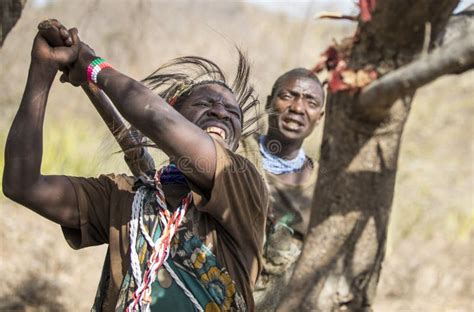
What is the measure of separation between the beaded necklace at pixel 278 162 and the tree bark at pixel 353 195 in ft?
3.02

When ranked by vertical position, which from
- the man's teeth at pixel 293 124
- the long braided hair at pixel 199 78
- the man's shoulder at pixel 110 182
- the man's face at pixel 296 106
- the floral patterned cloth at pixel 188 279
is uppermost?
the man's face at pixel 296 106

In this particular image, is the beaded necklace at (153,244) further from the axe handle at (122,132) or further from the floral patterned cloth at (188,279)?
the axe handle at (122,132)

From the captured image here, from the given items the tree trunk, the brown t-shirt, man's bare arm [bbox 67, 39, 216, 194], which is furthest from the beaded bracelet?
the tree trunk

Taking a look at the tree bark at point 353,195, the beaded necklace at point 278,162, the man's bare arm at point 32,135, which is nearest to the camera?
the man's bare arm at point 32,135

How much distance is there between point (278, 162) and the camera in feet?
14.9

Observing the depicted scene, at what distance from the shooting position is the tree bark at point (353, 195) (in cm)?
336

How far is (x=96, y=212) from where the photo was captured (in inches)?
91.4

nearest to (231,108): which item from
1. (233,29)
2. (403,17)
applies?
(403,17)

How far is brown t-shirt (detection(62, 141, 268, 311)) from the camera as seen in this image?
2205mm

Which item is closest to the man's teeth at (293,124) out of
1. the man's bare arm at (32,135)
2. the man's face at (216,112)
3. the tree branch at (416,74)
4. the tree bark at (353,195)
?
the tree bark at (353,195)

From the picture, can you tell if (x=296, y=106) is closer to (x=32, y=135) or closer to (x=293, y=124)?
(x=293, y=124)

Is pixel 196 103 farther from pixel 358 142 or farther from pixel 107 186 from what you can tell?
pixel 358 142

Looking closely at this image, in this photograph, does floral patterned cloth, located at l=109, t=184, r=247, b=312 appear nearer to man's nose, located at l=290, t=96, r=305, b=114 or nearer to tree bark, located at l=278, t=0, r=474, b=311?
tree bark, located at l=278, t=0, r=474, b=311

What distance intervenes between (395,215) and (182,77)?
23.5ft
